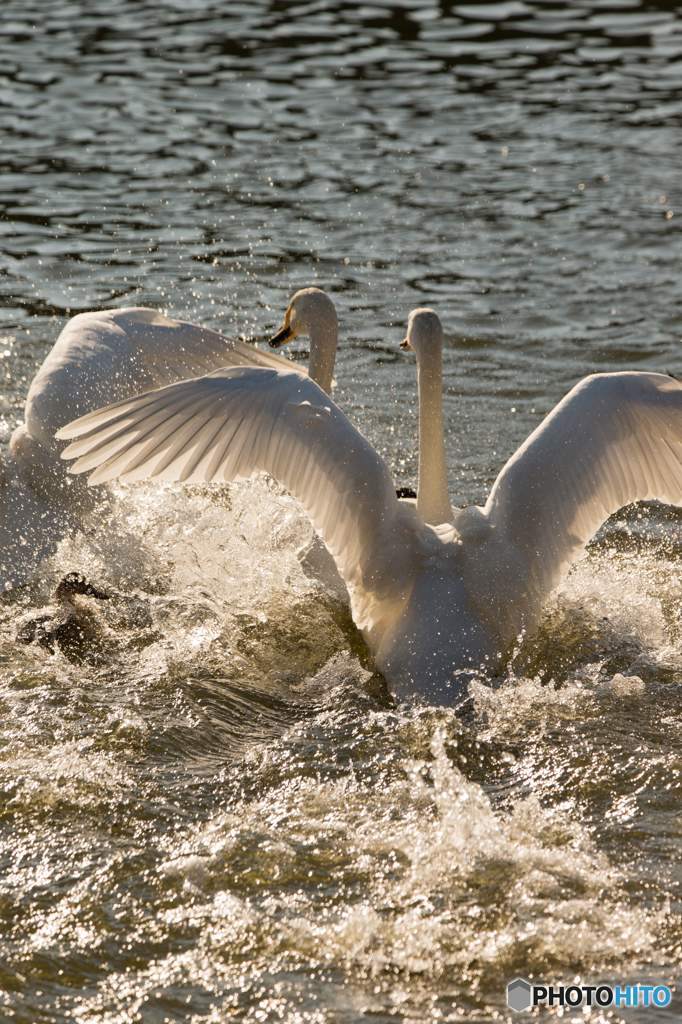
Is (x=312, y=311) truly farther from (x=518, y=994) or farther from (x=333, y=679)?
(x=518, y=994)

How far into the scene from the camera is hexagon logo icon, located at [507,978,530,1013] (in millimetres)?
3467

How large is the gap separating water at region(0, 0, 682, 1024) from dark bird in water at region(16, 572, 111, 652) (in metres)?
0.10

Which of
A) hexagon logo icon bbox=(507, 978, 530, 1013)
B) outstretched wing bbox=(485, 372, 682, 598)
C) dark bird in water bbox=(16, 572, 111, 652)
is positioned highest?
outstretched wing bbox=(485, 372, 682, 598)

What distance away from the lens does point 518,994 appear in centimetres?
350

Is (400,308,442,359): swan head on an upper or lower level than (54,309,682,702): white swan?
upper

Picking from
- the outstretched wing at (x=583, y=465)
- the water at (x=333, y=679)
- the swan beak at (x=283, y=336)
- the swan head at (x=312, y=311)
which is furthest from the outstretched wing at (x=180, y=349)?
the outstretched wing at (x=583, y=465)

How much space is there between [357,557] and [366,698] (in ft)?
2.05

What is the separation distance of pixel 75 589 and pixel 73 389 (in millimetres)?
1042

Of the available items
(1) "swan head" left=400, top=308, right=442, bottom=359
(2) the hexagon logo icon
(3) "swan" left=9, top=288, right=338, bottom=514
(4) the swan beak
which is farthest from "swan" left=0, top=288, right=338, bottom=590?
(2) the hexagon logo icon

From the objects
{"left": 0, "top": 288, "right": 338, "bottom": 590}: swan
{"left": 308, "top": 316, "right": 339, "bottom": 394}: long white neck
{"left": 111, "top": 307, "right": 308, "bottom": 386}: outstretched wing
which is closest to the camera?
{"left": 0, "top": 288, "right": 338, "bottom": 590}: swan

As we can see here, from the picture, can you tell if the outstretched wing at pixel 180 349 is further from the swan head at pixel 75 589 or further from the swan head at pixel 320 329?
the swan head at pixel 75 589

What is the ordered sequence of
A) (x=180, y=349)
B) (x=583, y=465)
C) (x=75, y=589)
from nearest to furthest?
(x=583, y=465), (x=75, y=589), (x=180, y=349)

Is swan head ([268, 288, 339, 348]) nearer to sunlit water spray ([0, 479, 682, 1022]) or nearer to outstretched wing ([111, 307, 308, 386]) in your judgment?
outstretched wing ([111, 307, 308, 386])

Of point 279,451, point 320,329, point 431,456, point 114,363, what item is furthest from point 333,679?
point 320,329
